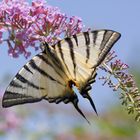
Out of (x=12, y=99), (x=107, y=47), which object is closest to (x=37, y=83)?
(x=12, y=99)

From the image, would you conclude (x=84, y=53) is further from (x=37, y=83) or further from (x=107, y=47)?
(x=37, y=83)

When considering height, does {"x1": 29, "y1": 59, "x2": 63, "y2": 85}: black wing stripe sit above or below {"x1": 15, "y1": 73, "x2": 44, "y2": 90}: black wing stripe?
above

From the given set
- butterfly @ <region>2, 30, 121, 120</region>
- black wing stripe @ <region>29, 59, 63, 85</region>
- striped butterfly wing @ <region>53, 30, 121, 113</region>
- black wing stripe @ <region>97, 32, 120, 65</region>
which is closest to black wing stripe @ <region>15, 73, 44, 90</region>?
butterfly @ <region>2, 30, 121, 120</region>

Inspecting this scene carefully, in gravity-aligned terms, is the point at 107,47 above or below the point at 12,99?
above

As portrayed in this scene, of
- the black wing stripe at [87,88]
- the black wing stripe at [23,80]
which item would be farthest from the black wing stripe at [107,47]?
the black wing stripe at [23,80]

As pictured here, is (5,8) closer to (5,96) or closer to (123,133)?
(5,96)

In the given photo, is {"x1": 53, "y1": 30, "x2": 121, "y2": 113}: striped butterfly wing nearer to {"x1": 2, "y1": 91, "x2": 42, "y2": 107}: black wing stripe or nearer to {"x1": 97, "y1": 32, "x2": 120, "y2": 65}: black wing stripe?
{"x1": 97, "y1": 32, "x2": 120, "y2": 65}: black wing stripe
